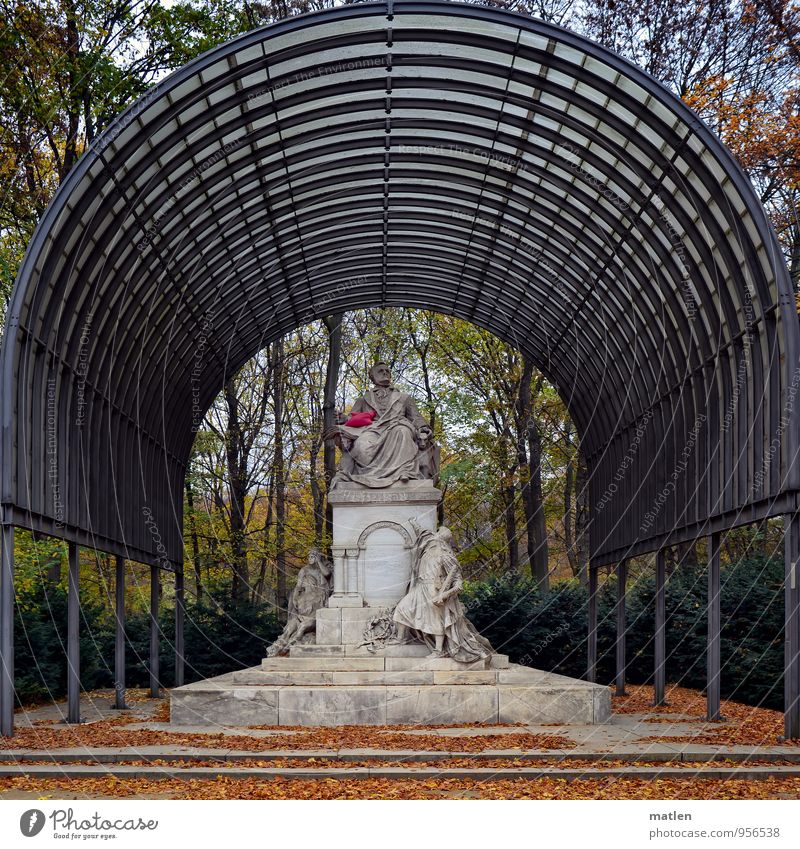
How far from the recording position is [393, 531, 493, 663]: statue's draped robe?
2142 cm

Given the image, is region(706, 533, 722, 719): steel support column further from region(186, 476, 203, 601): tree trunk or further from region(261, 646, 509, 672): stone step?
region(186, 476, 203, 601): tree trunk

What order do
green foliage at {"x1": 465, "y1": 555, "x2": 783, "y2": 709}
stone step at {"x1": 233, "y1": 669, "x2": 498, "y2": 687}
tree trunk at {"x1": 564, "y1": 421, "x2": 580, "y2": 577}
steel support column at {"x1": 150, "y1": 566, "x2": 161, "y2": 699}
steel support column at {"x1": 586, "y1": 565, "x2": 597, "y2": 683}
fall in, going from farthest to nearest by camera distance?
1. tree trunk at {"x1": 564, "y1": 421, "x2": 580, "y2": 577}
2. steel support column at {"x1": 586, "y1": 565, "x2": 597, "y2": 683}
3. steel support column at {"x1": 150, "y1": 566, "x2": 161, "y2": 699}
4. green foliage at {"x1": 465, "y1": 555, "x2": 783, "y2": 709}
5. stone step at {"x1": 233, "y1": 669, "x2": 498, "y2": 687}

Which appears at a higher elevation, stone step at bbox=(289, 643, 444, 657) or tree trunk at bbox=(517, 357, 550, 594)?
tree trunk at bbox=(517, 357, 550, 594)

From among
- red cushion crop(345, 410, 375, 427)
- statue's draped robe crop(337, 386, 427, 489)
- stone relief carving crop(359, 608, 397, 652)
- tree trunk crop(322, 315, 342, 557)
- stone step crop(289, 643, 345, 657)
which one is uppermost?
tree trunk crop(322, 315, 342, 557)

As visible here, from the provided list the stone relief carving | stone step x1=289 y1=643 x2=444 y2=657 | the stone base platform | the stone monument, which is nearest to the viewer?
the stone base platform

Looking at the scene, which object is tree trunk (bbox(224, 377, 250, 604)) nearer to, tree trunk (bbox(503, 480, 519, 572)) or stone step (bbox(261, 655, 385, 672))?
tree trunk (bbox(503, 480, 519, 572))

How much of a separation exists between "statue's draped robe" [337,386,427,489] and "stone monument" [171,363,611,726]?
3 centimetres

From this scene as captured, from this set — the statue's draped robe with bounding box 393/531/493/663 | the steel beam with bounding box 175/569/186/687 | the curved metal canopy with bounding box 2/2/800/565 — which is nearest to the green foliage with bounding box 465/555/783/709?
the curved metal canopy with bounding box 2/2/800/565

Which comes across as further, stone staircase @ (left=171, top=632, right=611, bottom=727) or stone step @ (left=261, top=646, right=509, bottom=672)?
stone step @ (left=261, top=646, right=509, bottom=672)

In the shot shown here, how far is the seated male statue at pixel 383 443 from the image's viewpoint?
24.7m

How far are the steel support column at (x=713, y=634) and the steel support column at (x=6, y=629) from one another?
11528 millimetres

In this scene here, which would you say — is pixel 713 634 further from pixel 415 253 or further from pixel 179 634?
pixel 179 634

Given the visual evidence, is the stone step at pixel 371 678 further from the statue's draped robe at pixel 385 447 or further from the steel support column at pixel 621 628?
the steel support column at pixel 621 628

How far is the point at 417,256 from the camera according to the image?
108 ft
